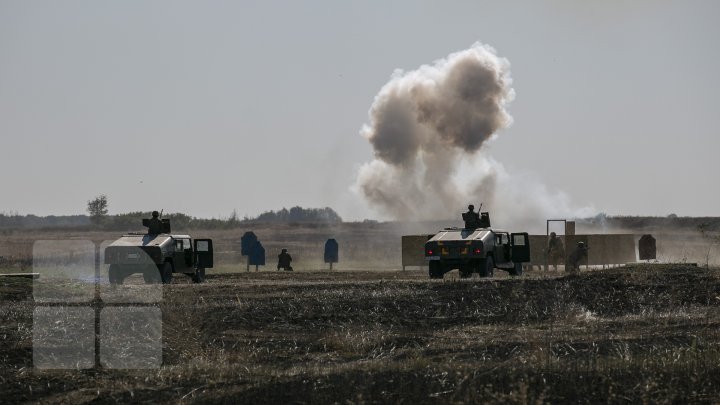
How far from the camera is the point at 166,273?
3131 centimetres

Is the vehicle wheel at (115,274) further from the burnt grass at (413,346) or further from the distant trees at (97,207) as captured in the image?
the distant trees at (97,207)

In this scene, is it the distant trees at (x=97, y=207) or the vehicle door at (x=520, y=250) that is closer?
the vehicle door at (x=520, y=250)

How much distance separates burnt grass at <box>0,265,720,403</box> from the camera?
540 inches

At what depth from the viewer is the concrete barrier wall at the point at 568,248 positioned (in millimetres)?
43906

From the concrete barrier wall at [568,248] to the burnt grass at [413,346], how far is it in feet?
51.8

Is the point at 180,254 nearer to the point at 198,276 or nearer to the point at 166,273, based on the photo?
the point at 198,276

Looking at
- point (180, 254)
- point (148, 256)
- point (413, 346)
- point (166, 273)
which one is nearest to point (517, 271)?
point (180, 254)

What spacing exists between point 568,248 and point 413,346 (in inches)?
1061

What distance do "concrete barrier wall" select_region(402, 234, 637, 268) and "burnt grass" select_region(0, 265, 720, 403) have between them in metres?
15.8

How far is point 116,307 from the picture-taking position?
2150 cm

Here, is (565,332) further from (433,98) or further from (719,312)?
(433,98)

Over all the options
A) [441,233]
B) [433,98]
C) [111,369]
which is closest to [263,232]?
[433,98]

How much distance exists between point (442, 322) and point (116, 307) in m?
6.40

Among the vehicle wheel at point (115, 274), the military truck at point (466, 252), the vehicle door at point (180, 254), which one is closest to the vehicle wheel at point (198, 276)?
the vehicle door at point (180, 254)
